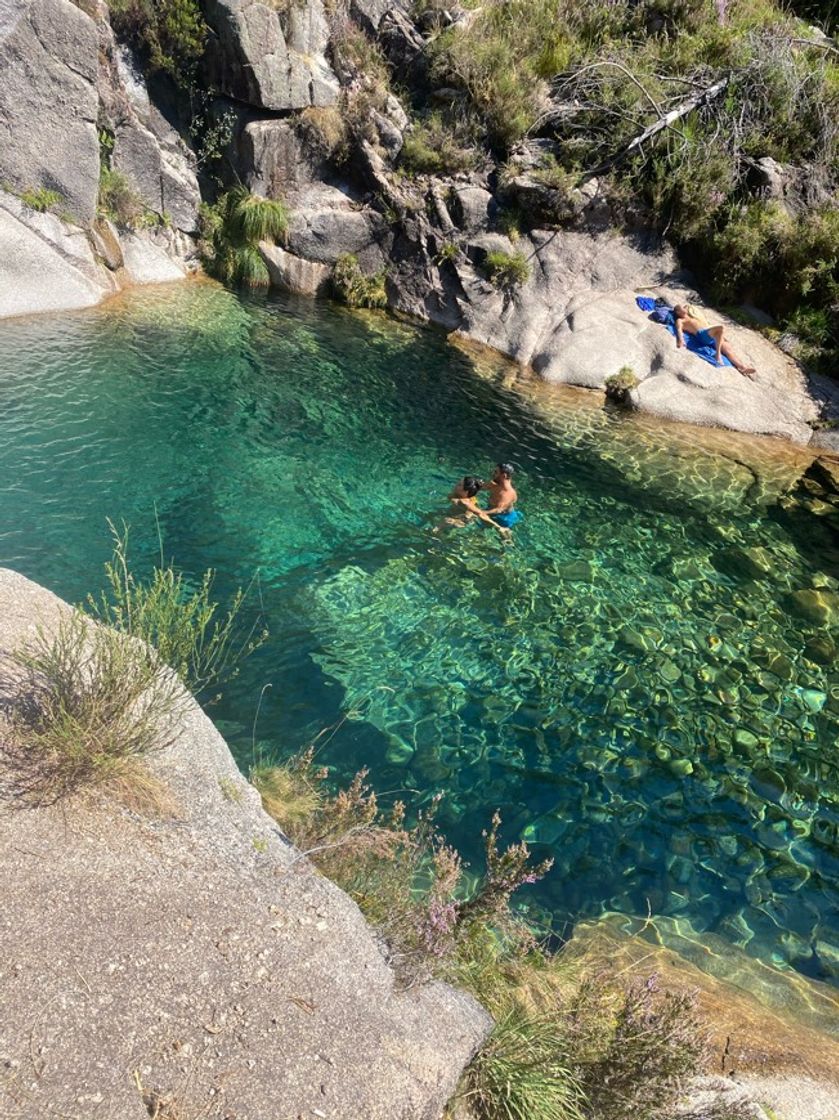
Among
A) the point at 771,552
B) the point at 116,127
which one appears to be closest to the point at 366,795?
the point at 771,552

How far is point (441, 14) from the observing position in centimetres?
1830

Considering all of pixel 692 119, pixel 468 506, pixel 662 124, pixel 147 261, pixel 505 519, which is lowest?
pixel 505 519

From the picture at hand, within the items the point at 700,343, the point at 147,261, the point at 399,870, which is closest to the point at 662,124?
the point at 700,343

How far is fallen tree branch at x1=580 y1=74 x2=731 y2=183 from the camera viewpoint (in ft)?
51.6

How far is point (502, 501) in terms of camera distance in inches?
339

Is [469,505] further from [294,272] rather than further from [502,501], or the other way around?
[294,272]

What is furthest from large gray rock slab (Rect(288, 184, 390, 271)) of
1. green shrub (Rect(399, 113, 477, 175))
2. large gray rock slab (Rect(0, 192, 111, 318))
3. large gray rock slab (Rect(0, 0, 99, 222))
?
large gray rock slab (Rect(0, 192, 111, 318))

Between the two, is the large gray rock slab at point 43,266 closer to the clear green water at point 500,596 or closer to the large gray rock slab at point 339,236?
the clear green water at point 500,596

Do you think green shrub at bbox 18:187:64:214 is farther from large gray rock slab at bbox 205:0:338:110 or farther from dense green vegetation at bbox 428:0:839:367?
dense green vegetation at bbox 428:0:839:367

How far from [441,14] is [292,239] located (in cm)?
756

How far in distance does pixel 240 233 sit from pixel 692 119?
10997 mm

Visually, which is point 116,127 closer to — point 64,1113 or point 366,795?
point 366,795

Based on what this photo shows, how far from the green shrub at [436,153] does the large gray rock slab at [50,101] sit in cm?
717

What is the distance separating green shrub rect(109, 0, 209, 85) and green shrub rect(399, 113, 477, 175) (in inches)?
217
